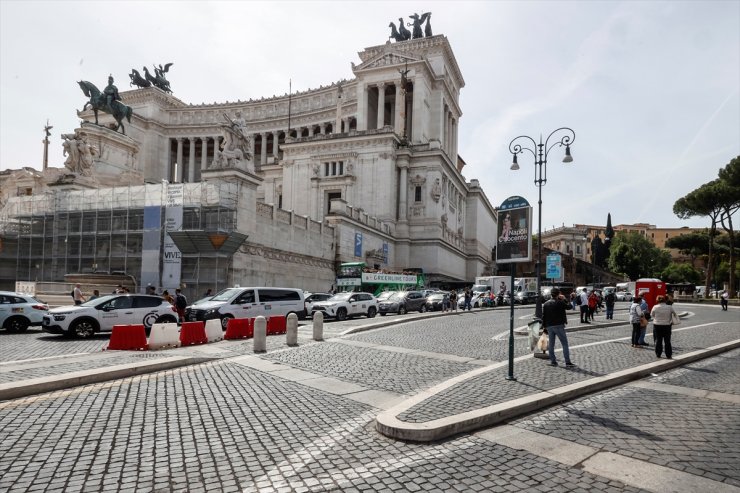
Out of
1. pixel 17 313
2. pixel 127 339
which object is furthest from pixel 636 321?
pixel 17 313

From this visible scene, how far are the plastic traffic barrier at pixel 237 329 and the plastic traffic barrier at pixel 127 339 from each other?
9.61 ft

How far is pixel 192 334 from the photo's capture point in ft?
50.5

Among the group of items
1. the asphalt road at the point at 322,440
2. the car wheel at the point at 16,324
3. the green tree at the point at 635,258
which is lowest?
the car wheel at the point at 16,324

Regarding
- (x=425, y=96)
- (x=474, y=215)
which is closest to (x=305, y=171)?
(x=425, y=96)

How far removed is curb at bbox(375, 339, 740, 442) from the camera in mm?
6473

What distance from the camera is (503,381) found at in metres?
9.75

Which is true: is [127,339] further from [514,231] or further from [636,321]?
[636,321]

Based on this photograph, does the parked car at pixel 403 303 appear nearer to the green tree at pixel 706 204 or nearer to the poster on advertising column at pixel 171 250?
the poster on advertising column at pixel 171 250

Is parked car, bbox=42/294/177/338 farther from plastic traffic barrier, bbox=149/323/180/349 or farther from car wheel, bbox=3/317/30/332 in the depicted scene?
plastic traffic barrier, bbox=149/323/180/349

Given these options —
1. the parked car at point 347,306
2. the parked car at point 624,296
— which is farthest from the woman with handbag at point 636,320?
the parked car at point 624,296

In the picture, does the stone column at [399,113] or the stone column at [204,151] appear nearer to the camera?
the stone column at [399,113]

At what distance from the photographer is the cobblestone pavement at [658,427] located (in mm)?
5891

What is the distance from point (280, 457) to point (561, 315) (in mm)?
8211

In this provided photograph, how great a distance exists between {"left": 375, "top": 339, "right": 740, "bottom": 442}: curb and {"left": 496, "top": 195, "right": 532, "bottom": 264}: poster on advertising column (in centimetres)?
261
